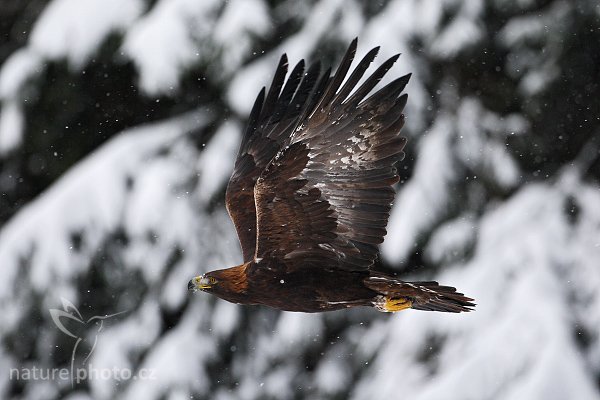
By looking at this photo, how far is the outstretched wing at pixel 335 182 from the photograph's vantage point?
16.8 feet

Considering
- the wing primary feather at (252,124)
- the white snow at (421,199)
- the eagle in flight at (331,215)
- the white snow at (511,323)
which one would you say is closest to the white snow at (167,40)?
the white snow at (421,199)

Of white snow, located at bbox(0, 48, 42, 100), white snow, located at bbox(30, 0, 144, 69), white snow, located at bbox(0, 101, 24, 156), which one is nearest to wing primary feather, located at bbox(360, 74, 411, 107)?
white snow, located at bbox(30, 0, 144, 69)

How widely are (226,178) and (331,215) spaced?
2.71 meters

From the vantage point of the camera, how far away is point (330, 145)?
5262 mm

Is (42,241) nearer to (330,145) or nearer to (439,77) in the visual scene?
(439,77)

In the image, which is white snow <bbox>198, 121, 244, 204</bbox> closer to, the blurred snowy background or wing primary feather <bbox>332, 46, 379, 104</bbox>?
the blurred snowy background

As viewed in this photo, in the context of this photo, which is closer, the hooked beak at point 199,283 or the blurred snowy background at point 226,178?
the hooked beak at point 199,283

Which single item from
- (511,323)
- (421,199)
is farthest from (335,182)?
(421,199)

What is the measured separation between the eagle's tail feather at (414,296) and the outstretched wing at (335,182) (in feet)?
0.43

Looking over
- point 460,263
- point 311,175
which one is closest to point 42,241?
point 460,263

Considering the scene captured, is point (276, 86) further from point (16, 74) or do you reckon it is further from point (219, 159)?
point (16, 74)

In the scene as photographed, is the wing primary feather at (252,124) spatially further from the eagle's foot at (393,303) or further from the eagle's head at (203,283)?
the eagle's foot at (393,303)

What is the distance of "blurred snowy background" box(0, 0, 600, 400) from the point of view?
7309 millimetres

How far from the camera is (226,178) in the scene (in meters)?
7.91
